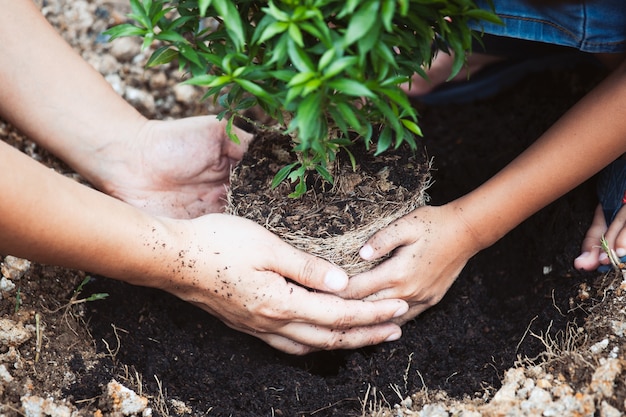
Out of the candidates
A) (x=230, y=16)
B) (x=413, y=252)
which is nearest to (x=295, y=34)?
(x=230, y=16)

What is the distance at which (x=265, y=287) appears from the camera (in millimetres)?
1771

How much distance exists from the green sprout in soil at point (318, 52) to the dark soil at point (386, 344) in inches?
22.9

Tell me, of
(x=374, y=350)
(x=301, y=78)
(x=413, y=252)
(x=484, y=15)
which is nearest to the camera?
(x=301, y=78)

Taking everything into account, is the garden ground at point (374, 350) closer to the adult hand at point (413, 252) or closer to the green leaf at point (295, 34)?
the adult hand at point (413, 252)

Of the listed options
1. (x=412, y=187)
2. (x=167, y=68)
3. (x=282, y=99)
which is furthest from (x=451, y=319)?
(x=167, y=68)

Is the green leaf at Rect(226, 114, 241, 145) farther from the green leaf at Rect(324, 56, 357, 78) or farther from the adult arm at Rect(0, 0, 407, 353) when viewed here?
the green leaf at Rect(324, 56, 357, 78)

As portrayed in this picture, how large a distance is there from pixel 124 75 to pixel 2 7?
731 mm

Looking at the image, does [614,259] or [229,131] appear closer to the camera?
[229,131]

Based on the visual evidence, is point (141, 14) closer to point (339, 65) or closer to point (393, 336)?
point (339, 65)

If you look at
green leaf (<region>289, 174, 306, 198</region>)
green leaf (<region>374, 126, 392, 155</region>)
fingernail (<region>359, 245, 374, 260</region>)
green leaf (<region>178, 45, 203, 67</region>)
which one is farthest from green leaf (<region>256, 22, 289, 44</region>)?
fingernail (<region>359, 245, 374, 260</region>)

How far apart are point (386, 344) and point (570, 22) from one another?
3.59 ft

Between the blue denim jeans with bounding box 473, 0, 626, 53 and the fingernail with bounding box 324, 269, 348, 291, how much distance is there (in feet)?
2.75

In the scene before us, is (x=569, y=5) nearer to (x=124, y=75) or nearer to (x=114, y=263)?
(x=114, y=263)

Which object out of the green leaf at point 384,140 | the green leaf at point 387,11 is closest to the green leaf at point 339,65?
the green leaf at point 387,11
